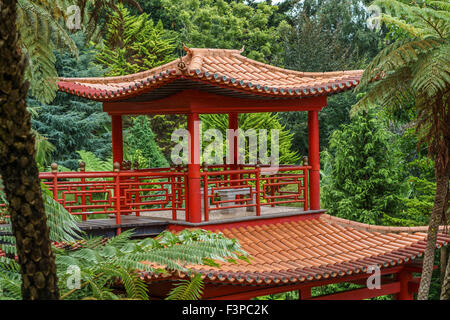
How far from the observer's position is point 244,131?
74.1 feet

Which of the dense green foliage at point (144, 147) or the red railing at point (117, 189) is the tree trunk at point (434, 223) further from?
the dense green foliage at point (144, 147)

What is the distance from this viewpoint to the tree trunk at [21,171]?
3.10 metres

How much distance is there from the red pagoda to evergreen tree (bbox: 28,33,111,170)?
36.9 ft

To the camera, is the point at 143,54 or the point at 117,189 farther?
the point at 143,54

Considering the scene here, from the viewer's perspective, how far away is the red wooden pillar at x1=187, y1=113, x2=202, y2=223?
27.7ft

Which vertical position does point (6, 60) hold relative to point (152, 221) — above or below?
above

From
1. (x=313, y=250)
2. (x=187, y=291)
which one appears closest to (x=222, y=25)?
(x=313, y=250)

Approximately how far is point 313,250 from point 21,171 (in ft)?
19.2

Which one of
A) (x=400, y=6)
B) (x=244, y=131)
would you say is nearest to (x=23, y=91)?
(x=400, y=6)

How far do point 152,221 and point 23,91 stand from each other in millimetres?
5788

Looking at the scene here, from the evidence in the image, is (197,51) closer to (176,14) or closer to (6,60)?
(6,60)

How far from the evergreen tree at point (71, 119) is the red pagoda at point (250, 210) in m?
11.3

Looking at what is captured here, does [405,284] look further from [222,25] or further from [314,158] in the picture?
[222,25]

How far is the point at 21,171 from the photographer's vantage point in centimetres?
317
